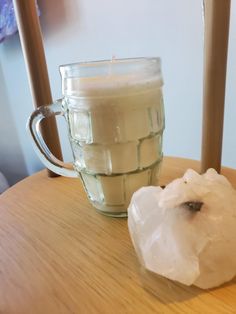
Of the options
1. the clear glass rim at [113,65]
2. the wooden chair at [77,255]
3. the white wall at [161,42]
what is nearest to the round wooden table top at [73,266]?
the wooden chair at [77,255]

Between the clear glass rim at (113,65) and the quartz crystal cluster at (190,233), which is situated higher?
the clear glass rim at (113,65)

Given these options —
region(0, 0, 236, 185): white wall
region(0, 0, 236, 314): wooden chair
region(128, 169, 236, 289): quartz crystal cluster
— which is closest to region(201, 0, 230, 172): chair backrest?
region(0, 0, 236, 314): wooden chair

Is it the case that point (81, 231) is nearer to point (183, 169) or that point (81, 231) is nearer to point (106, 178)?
point (106, 178)

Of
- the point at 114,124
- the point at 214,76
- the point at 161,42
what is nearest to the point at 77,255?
the point at 114,124

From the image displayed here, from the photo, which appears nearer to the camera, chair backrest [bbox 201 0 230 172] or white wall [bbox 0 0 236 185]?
chair backrest [bbox 201 0 230 172]

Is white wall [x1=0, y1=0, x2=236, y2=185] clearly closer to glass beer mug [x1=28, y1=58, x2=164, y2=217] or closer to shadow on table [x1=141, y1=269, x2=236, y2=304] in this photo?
glass beer mug [x1=28, y1=58, x2=164, y2=217]

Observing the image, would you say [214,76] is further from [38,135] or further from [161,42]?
[161,42]

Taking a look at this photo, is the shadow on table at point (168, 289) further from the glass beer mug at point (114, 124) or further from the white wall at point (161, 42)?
the white wall at point (161, 42)
